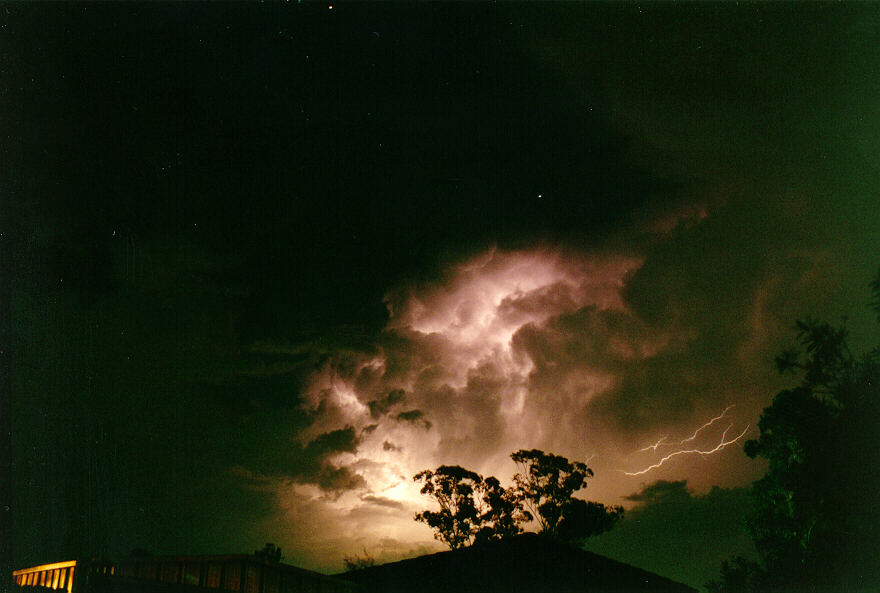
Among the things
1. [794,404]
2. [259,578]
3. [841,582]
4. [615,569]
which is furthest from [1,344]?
[841,582]

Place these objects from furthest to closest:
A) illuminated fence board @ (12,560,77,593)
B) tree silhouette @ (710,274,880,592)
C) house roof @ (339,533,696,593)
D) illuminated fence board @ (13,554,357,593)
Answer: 1. tree silhouette @ (710,274,880,592)
2. house roof @ (339,533,696,593)
3. illuminated fence board @ (12,560,77,593)
4. illuminated fence board @ (13,554,357,593)

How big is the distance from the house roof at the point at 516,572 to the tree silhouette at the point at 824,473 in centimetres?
665

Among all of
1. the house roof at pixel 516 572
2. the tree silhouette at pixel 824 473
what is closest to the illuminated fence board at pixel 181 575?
the house roof at pixel 516 572

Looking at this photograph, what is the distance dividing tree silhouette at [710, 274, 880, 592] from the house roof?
21.8 feet

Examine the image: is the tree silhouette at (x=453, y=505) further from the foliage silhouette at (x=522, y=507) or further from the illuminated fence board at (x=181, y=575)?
the illuminated fence board at (x=181, y=575)

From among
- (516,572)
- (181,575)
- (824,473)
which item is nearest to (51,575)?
(181,575)

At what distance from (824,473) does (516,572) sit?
986 centimetres

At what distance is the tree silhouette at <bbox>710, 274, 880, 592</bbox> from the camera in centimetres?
1612

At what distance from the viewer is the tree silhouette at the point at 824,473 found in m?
16.1

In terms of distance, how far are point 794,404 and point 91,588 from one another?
694 inches

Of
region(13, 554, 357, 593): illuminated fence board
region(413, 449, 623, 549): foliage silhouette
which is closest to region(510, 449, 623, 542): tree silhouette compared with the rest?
region(413, 449, 623, 549): foliage silhouette

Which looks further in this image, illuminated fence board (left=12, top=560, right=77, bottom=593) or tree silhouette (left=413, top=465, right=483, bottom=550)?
tree silhouette (left=413, top=465, right=483, bottom=550)

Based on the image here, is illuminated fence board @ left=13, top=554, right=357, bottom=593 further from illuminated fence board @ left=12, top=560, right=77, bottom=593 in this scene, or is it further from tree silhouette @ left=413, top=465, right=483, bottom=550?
tree silhouette @ left=413, top=465, right=483, bottom=550

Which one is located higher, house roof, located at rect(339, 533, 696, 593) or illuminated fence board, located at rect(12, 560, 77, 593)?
illuminated fence board, located at rect(12, 560, 77, 593)
